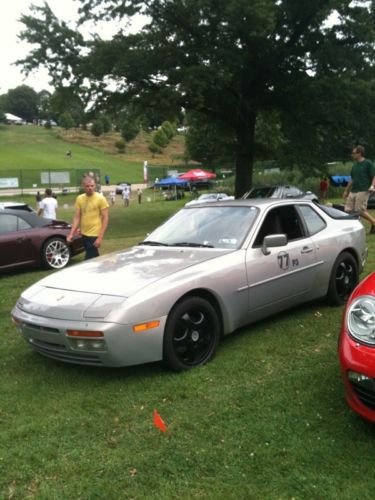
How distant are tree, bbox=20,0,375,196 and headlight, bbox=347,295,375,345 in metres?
14.9

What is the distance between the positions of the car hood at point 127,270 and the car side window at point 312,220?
1.33 metres

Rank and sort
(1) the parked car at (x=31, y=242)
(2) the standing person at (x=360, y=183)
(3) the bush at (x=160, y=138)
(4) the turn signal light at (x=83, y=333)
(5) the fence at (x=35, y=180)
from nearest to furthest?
(4) the turn signal light at (x=83, y=333), (1) the parked car at (x=31, y=242), (2) the standing person at (x=360, y=183), (5) the fence at (x=35, y=180), (3) the bush at (x=160, y=138)

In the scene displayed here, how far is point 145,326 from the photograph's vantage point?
12.8ft

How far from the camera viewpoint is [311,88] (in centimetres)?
1856

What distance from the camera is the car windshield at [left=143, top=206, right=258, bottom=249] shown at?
4.98 metres

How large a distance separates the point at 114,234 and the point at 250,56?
824cm

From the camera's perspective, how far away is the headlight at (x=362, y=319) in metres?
3.04

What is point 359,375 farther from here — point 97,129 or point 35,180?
point 97,129

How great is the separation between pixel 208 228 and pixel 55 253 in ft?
17.4

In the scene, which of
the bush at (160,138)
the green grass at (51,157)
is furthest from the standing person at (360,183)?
the bush at (160,138)

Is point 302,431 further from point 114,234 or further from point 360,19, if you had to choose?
point 360,19

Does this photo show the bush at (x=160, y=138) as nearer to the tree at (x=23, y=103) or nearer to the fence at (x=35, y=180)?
the fence at (x=35, y=180)

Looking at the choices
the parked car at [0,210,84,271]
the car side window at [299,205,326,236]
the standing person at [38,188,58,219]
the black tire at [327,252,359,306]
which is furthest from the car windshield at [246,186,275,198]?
the car side window at [299,205,326,236]

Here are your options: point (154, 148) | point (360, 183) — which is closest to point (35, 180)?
point (154, 148)
